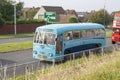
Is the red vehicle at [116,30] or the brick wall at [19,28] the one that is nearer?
the red vehicle at [116,30]

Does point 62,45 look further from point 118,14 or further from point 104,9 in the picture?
point 104,9

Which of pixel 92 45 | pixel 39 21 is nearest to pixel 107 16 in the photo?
pixel 39 21

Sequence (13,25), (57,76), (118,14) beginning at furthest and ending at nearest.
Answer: (13,25) < (118,14) < (57,76)

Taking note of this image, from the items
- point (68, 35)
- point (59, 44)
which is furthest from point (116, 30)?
point (59, 44)

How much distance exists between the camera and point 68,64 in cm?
1335

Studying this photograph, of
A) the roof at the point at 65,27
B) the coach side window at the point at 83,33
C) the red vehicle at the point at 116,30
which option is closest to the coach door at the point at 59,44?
the roof at the point at 65,27

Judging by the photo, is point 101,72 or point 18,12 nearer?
point 101,72

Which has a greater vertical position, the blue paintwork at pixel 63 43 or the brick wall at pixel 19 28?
the blue paintwork at pixel 63 43

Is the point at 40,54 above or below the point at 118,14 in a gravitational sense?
below

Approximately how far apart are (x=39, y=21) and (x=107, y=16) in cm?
2379

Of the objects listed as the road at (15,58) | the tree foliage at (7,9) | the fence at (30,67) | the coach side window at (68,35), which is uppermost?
the tree foliage at (7,9)

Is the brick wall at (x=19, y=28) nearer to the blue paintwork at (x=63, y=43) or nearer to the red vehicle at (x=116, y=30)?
the red vehicle at (x=116, y=30)

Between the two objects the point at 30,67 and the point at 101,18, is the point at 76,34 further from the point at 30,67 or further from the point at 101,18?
the point at 101,18

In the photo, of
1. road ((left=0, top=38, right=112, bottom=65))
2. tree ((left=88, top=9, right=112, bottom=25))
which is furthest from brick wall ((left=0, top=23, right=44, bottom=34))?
road ((left=0, top=38, right=112, bottom=65))
